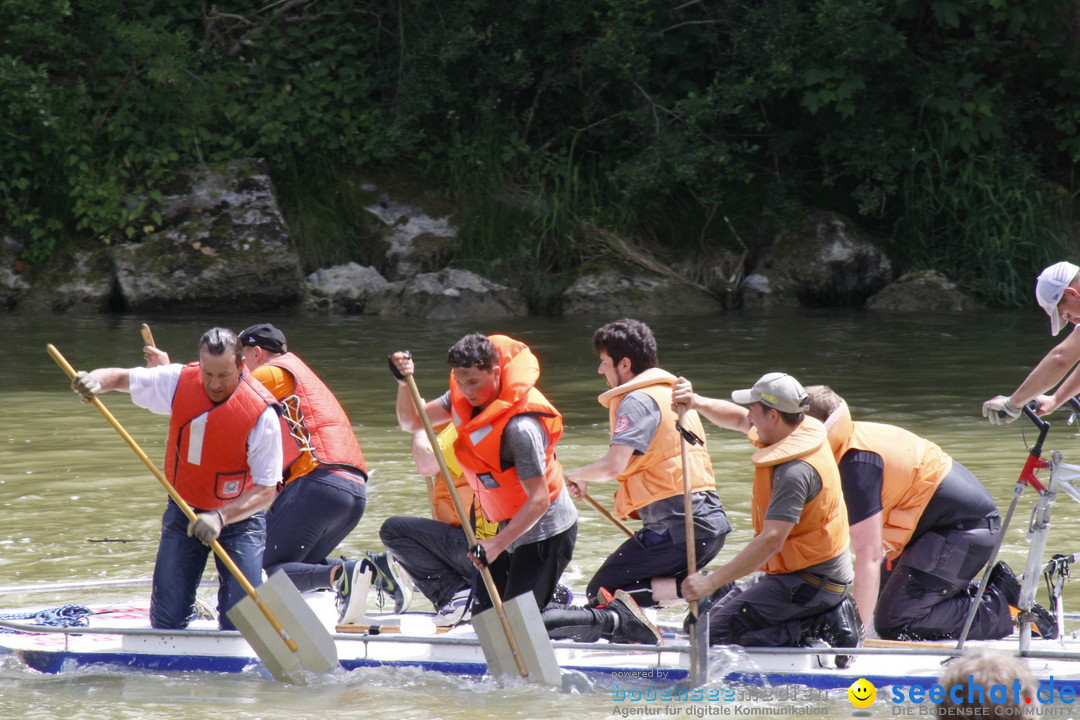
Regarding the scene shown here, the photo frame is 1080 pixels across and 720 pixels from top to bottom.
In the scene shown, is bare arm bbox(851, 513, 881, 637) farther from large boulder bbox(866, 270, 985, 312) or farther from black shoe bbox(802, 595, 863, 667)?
large boulder bbox(866, 270, 985, 312)

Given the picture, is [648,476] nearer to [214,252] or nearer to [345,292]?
[345,292]

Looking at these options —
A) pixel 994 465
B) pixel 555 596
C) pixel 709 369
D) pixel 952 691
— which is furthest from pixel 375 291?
pixel 952 691

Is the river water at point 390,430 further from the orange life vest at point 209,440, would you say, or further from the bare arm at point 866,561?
the orange life vest at point 209,440

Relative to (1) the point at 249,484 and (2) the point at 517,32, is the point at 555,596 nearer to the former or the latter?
(1) the point at 249,484

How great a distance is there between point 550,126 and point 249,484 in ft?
44.4

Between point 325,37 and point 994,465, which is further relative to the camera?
point 325,37

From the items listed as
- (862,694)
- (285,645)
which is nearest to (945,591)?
(862,694)

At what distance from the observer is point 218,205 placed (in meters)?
15.6

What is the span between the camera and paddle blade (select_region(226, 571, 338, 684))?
4410 mm

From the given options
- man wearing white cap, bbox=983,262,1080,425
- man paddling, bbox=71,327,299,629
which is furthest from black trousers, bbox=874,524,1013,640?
man paddling, bbox=71,327,299,629

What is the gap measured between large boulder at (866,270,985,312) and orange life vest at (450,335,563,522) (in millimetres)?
12162

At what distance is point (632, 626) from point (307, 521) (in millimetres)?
1355

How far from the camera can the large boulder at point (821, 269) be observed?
16219 mm

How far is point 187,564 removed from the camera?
14.8 ft
